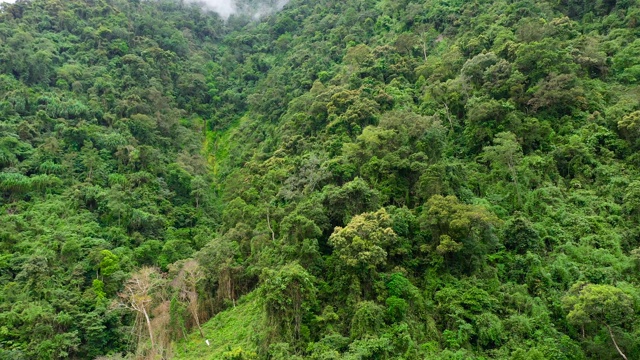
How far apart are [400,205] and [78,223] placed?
23178 millimetres

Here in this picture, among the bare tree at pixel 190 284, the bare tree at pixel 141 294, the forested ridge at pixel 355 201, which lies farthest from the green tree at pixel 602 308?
the bare tree at pixel 141 294

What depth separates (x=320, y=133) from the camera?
1307 inches

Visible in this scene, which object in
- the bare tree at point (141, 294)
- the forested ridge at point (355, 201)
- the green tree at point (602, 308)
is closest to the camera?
the green tree at point (602, 308)

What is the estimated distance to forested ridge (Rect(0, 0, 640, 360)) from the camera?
17.3m

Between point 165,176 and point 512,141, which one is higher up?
point 165,176

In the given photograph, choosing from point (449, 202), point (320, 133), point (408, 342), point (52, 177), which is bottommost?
point (408, 342)

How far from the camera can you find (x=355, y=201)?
21156 millimetres

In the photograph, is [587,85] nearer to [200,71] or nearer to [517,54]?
[517,54]

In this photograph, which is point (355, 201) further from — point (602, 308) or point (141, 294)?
point (141, 294)

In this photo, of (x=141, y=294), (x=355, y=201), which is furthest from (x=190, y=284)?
(x=355, y=201)

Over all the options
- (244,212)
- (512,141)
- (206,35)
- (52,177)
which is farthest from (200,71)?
(512,141)

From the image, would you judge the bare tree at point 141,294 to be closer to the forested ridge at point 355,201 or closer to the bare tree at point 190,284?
the forested ridge at point 355,201

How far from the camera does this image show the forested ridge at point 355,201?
1728 centimetres

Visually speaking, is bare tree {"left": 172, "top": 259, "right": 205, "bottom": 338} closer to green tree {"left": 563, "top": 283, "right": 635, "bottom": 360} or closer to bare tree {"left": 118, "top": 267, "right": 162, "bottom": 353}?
bare tree {"left": 118, "top": 267, "right": 162, "bottom": 353}
